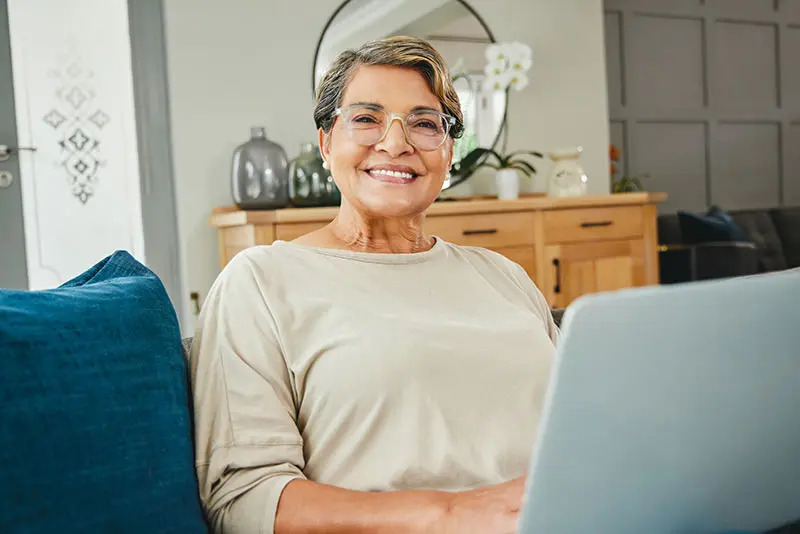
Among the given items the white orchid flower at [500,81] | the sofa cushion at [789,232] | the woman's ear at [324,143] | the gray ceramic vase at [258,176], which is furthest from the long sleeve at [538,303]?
the sofa cushion at [789,232]

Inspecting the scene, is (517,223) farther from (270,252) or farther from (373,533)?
(373,533)

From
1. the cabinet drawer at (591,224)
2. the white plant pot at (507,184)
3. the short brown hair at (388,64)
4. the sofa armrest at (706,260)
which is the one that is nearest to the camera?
the short brown hair at (388,64)

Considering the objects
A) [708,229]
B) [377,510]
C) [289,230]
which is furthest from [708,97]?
[377,510]

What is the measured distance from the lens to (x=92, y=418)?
2.78ft

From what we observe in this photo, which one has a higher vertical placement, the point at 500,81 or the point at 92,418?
the point at 500,81

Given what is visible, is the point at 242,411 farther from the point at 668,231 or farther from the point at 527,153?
the point at 668,231

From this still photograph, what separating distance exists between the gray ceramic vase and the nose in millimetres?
1984

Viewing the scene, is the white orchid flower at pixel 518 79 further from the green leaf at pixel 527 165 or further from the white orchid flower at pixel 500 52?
the green leaf at pixel 527 165

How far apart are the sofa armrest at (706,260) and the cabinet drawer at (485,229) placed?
117 centimetres

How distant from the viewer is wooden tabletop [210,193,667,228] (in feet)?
9.81

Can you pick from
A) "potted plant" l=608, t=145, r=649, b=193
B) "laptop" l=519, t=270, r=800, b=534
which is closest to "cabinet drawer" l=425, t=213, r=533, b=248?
"potted plant" l=608, t=145, r=649, b=193

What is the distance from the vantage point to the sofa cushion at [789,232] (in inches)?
197

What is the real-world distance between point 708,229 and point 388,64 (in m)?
3.42

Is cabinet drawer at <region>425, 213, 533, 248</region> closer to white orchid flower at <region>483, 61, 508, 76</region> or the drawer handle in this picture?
the drawer handle
